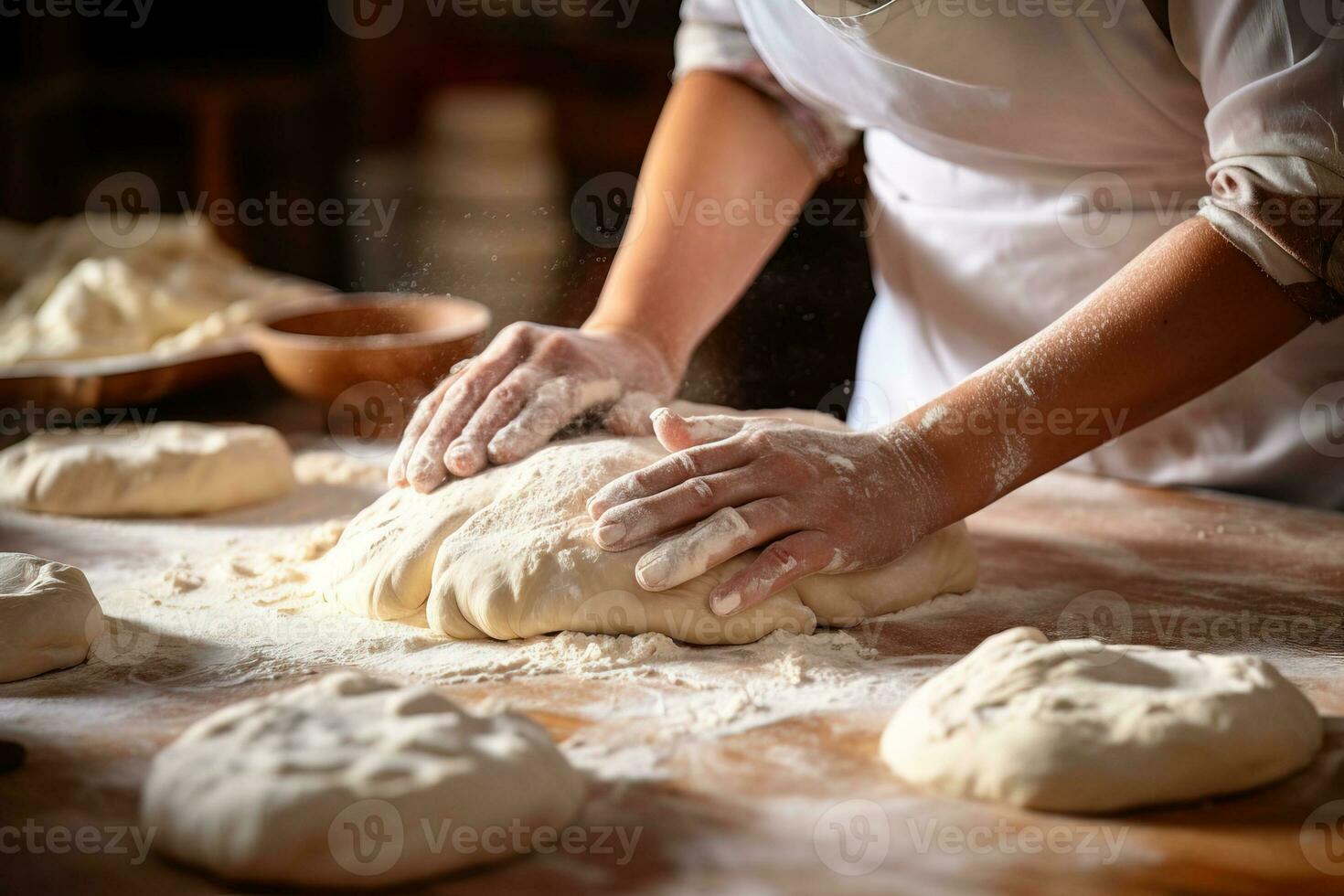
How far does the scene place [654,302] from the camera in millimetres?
2127

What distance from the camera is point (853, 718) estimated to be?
1.32 meters

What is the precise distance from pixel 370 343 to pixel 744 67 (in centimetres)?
92

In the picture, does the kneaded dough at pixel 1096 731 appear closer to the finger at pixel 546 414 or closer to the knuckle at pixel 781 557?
the knuckle at pixel 781 557

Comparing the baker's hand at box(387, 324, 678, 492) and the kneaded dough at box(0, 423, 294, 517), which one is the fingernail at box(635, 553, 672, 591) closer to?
the baker's hand at box(387, 324, 678, 492)

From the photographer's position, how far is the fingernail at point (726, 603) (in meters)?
1.48

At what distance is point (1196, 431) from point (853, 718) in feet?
3.91

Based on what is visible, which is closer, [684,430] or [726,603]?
[726,603]

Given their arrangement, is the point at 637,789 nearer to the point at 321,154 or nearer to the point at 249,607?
the point at 249,607

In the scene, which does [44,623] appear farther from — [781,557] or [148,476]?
Answer: [781,557]

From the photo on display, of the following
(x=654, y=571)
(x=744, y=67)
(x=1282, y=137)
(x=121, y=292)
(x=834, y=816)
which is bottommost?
(x=834, y=816)

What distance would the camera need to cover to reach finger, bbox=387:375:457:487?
1.80m

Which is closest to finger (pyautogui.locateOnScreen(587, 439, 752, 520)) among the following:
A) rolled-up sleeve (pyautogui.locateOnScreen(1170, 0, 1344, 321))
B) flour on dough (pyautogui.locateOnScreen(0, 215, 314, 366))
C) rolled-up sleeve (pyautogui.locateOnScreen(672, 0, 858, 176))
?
rolled-up sleeve (pyautogui.locateOnScreen(1170, 0, 1344, 321))

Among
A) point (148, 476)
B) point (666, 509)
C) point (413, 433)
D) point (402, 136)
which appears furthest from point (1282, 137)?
point (402, 136)

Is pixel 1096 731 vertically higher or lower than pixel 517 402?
lower
